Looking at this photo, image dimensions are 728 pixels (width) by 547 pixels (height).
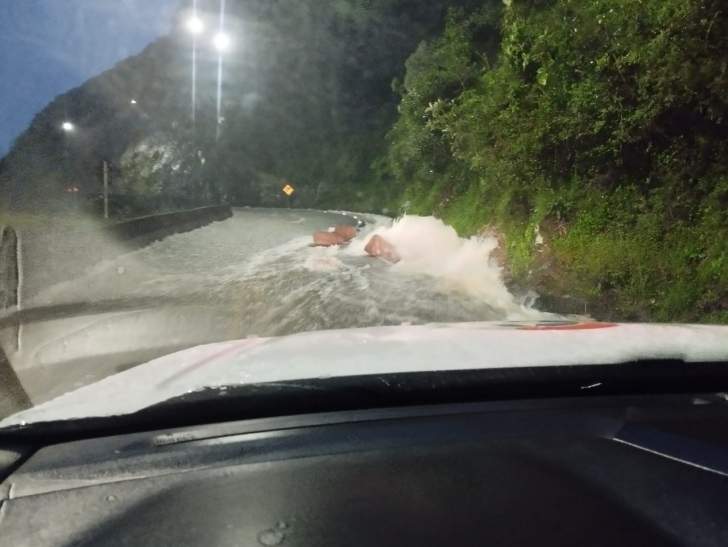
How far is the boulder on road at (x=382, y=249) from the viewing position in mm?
16525

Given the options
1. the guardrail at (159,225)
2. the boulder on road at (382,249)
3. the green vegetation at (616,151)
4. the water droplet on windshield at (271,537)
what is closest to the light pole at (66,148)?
the guardrail at (159,225)

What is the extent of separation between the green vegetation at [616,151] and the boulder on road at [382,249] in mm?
2565

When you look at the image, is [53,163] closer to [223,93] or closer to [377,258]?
[223,93]

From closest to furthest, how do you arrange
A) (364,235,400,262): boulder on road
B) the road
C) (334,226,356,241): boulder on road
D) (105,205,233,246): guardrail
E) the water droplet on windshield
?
the water droplet on windshield
the road
(364,235,400,262): boulder on road
(105,205,233,246): guardrail
(334,226,356,241): boulder on road

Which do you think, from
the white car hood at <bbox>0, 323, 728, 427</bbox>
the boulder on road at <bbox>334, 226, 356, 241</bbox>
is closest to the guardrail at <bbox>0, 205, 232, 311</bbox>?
the boulder on road at <bbox>334, 226, 356, 241</bbox>

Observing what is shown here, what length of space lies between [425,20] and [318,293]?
26.4 meters

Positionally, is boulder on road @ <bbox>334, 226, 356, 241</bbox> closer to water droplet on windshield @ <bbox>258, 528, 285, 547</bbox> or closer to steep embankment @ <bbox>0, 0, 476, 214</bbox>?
steep embankment @ <bbox>0, 0, 476, 214</bbox>

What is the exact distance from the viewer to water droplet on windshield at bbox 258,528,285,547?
1.79 m

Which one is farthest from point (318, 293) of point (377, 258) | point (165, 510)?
point (165, 510)

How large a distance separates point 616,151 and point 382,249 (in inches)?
281

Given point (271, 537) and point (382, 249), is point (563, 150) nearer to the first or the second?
point (382, 249)

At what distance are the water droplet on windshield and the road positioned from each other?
346 cm

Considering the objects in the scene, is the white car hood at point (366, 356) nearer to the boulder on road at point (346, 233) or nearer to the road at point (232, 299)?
the road at point (232, 299)

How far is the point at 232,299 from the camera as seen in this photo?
10539 mm
